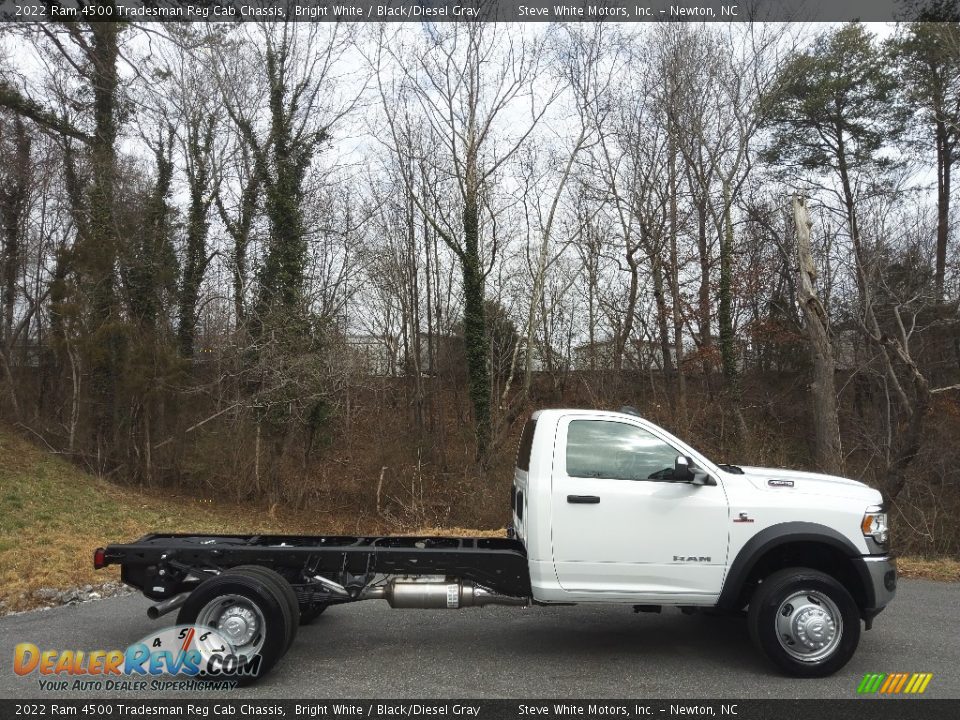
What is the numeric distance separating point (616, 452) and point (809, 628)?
6.15 feet

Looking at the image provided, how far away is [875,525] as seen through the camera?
19.4 feet

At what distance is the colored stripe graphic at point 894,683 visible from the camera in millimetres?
5379

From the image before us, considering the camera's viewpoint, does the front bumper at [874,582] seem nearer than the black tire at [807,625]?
No

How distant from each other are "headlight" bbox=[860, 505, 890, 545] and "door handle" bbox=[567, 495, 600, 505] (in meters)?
→ 2.03

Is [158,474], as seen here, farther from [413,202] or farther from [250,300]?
[413,202]

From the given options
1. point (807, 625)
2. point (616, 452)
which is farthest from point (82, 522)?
point (807, 625)

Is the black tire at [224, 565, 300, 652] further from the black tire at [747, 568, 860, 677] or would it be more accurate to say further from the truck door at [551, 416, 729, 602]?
the black tire at [747, 568, 860, 677]

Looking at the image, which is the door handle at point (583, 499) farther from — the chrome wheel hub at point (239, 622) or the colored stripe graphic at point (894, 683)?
the chrome wheel hub at point (239, 622)

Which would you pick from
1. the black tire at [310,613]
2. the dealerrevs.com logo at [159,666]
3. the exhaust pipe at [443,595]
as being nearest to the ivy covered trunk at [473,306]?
the black tire at [310,613]

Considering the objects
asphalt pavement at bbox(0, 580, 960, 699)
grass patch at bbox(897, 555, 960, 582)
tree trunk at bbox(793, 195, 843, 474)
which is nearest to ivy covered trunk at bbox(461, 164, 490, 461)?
tree trunk at bbox(793, 195, 843, 474)

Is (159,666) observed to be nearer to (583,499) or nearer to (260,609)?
(260,609)

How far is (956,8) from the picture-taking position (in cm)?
1977

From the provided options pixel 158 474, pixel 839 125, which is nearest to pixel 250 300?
pixel 158 474

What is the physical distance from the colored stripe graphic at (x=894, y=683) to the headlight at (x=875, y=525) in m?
0.96
